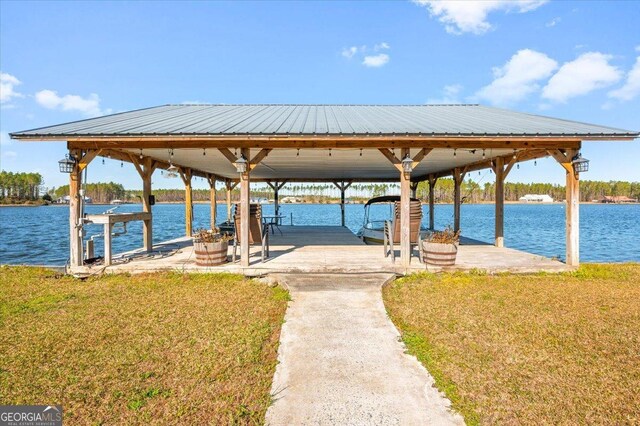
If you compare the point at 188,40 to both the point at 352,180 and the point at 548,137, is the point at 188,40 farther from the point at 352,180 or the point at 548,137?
the point at 548,137

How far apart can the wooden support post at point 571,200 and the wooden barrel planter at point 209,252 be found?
6.37 meters

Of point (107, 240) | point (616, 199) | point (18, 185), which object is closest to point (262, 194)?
point (18, 185)

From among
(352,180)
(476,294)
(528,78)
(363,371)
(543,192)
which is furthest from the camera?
(543,192)

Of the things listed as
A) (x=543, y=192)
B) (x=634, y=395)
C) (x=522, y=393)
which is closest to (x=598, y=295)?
(x=634, y=395)

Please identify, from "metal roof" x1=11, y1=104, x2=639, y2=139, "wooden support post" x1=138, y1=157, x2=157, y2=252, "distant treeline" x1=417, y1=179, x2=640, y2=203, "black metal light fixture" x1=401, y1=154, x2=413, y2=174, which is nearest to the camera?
"metal roof" x1=11, y1=104, x2=639, y2=139

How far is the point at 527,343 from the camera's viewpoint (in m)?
3.60

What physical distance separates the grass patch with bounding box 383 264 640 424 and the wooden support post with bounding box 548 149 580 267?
2.01ft

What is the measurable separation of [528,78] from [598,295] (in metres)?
12.6

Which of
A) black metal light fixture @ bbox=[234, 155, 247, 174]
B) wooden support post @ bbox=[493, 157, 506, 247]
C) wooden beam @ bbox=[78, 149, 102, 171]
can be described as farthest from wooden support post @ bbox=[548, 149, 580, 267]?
wooden beam @ bbox=[78, 149, 102, 171]

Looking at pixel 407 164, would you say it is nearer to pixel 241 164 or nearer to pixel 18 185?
pixel 241 164

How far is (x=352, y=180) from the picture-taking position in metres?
16.6

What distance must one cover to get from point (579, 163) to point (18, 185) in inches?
3892

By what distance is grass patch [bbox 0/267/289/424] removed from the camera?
256 centimetres

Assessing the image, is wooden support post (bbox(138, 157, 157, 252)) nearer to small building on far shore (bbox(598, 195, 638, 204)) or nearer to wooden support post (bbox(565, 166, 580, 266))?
wooden support post (bbox(565, 166, 580, 266))
